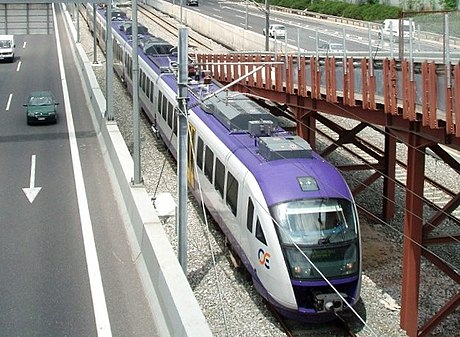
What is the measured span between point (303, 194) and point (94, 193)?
9.47m

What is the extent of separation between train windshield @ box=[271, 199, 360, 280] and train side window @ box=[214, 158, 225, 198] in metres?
3.23

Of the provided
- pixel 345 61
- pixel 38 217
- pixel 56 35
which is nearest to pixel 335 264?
pixel 345 61

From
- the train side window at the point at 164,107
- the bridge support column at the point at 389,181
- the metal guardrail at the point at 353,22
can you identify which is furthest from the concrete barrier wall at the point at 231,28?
the bridge support column at the point at 389,181

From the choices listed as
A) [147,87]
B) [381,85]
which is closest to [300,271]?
[381,85]

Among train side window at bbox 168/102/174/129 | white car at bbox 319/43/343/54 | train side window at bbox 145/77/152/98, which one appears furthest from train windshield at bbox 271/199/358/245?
train side window at bbox 145/77/152/98

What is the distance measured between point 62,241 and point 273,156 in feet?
19.9

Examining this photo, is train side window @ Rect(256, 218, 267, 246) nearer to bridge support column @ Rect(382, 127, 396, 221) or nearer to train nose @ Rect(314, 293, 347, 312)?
train nose @ Rect(314, 293, 347, 312)

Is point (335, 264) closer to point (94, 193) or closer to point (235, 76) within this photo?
point (94, 193)

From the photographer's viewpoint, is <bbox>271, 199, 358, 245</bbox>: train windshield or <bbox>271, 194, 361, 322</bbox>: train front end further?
<bbox>271, 199, 358, 245</bbox>: train windshield

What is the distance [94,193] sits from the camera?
2231 cm

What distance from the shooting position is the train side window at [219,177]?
1740 centimetres

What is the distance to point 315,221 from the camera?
47.5 ft

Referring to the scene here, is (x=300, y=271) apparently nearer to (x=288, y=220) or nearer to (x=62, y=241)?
(x=288, y=220)

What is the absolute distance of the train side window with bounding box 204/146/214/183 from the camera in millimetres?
18556
